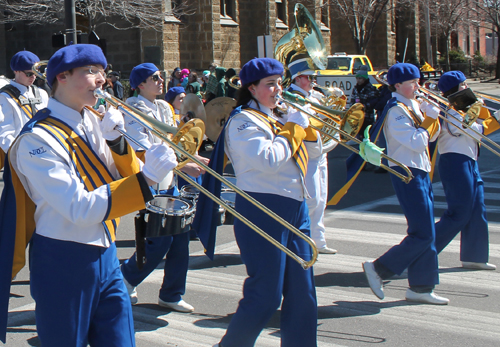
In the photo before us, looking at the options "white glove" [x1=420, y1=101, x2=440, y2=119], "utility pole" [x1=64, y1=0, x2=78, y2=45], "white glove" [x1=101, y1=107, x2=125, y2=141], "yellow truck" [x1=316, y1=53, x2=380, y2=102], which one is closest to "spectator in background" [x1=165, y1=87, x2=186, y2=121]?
"white glove" [x1=420, y1=101, x2=440, y2=119]

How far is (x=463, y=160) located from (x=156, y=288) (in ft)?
9.86

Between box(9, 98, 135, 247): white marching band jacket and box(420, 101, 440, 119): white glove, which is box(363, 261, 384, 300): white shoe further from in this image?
box(9, 98, 135, 247): white marching band jacket

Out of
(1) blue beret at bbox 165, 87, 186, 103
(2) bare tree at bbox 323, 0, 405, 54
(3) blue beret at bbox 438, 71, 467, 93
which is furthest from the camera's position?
(2) bare tree at bbox 323, 0, 405, 54

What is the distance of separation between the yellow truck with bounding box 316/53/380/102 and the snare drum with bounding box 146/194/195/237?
14.4 metres

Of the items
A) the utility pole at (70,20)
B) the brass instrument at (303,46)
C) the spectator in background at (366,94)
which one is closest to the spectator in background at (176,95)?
the brass instrument at (303,46)

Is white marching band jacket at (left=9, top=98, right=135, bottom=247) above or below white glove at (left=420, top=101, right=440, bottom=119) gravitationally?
below

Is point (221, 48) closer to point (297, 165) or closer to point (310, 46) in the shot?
point (310, 46)

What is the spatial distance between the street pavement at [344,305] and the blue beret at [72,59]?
7.67 feet

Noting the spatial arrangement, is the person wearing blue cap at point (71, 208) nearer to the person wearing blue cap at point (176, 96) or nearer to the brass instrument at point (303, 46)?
the person wearing blue cap at point (176, 96)

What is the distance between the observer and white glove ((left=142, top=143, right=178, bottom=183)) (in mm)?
2688

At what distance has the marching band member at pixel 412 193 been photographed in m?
5.21

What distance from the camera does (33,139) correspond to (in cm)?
273

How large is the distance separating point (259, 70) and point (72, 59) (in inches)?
54.3

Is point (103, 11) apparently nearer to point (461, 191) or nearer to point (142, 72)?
point (142, 72)
